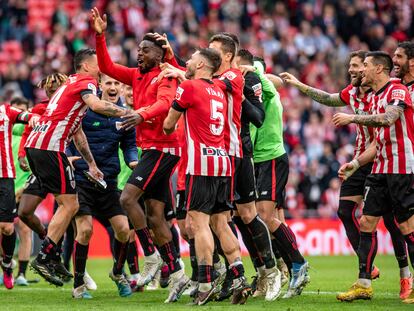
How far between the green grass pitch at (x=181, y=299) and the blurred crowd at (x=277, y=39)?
30.9 feet

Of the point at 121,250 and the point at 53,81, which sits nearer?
the point at 121,250

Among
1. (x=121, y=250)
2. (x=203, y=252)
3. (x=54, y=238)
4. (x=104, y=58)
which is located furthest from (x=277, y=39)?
(x=203, y=252)

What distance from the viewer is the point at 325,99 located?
12.5 metres

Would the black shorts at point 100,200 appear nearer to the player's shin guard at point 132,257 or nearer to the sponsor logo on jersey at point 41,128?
the player's shin guard at point 132,257

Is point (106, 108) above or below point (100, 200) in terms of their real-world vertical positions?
above

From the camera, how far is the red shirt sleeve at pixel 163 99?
1062cm

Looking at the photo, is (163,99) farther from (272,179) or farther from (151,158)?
(272,179)

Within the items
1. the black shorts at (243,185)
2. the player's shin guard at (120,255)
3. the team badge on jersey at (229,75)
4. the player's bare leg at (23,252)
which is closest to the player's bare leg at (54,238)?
the player's shin guard at (120,255)

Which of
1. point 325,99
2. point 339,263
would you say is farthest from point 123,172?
point 339,263

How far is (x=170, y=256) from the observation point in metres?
11.3

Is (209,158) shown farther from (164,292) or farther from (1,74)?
(1,74)

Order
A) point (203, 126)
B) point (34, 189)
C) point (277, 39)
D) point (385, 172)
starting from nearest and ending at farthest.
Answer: point (203, 126) → point (385, 172) → point (34, 189) → point (277, 39)

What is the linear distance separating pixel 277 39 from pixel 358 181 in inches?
685

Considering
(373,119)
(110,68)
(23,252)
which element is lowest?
(23,252)
